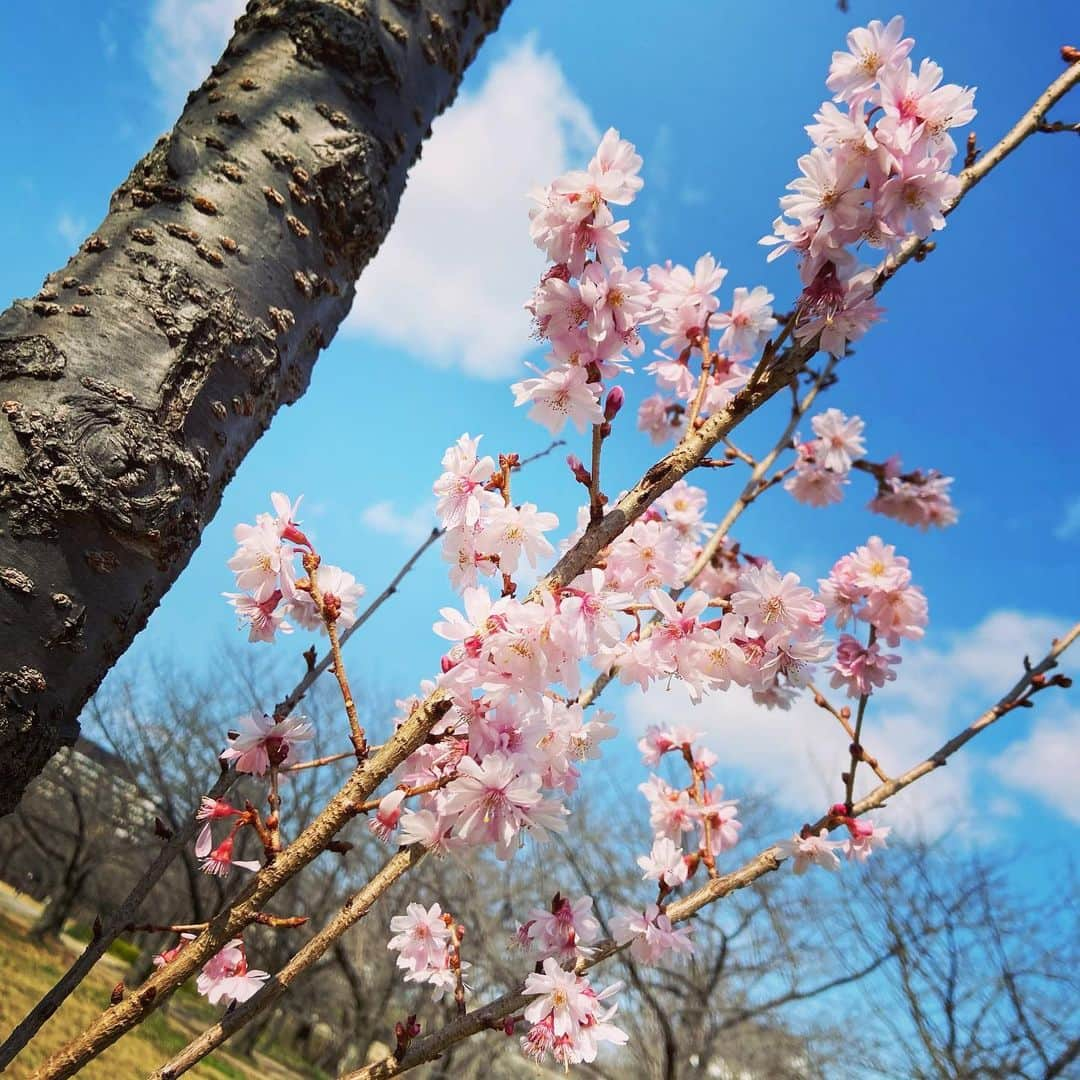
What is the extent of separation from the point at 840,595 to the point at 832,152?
1.34 metres

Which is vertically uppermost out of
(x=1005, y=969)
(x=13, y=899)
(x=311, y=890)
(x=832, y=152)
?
(x=1005, y=969)

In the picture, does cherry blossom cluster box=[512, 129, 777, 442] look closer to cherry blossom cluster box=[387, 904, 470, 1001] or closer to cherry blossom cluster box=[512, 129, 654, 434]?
cherry blossom cluster box=[512, 129, 654, 434]

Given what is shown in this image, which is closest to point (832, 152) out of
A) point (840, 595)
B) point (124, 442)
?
point (124, 442)

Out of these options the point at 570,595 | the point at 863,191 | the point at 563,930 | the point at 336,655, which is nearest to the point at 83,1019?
the point at 563,930

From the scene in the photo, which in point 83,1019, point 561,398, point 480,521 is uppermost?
point 561,398

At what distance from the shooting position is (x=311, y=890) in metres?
19.2

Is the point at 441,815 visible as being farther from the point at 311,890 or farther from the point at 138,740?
the point at 311,890

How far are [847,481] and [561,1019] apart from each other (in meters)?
2.47

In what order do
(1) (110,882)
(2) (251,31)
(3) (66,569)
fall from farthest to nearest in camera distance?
(1) (110,882) → (2) (251,31) → (3) (66,569)

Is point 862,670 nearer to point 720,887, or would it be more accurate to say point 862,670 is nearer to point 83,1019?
point 720,887

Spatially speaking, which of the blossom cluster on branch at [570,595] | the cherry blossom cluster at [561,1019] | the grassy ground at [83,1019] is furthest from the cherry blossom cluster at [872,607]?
the grassy ground at [83,1019]

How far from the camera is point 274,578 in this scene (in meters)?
1.21

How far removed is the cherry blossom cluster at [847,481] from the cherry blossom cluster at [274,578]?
2.22 m

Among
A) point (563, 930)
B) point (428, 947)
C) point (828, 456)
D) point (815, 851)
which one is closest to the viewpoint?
point (563, 930)
